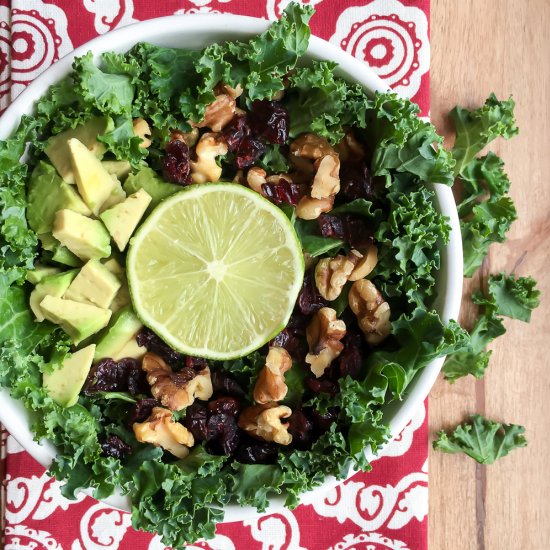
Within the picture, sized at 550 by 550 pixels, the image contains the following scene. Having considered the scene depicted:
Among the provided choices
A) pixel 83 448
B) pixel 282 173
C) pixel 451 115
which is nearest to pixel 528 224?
pixel 451 115

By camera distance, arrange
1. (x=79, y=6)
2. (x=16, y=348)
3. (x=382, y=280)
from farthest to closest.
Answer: (x=79, y=6), (x=382, y=280), (x=16, y=348)

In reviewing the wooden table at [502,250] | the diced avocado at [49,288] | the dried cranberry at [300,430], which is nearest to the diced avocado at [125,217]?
the diced avocado at [49,288]

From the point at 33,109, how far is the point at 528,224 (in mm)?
A: 1384

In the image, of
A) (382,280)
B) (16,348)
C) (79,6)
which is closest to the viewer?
(16,348)

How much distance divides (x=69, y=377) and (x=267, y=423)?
1.47 feet

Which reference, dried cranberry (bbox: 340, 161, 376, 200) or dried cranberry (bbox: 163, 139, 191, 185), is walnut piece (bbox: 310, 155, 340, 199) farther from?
dried cranberry (bbox: 163, 139, 191, 185)

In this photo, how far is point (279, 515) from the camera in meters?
2.23

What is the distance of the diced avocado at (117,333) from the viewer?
1.81 meters

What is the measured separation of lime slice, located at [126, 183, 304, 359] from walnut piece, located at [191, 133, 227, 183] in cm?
3

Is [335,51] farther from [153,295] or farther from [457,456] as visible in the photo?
[457,456]

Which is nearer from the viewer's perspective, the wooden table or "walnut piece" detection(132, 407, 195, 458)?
"walnut piece" detection(132, 407, 195, 458)

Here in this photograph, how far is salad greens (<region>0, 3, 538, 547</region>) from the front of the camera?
1.74 m

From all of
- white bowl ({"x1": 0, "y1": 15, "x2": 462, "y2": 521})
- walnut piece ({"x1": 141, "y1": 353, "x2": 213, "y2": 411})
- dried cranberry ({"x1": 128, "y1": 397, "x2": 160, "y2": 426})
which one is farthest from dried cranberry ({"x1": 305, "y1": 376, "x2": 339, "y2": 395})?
dried cranberry ({"x1": 128, "y1": 397, "x2": 160, "y2": 426})

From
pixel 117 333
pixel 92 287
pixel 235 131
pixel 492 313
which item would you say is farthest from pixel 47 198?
pixel 492 313
